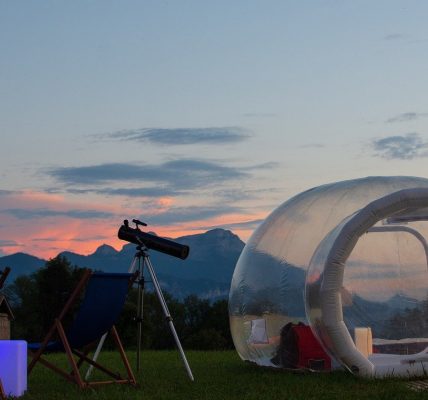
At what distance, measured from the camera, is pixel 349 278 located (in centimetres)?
1084

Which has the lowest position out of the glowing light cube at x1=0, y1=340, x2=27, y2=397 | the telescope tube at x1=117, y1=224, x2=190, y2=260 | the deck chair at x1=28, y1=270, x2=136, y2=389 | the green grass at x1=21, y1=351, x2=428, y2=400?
the green grass at x1=21, y1=351, x2=428, y2=400

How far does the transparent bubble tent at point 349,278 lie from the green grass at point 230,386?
443 mm

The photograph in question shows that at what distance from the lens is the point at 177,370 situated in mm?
11977

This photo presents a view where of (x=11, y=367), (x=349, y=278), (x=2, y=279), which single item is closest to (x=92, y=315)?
(x=11, y=367)

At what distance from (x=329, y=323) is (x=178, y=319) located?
168ft

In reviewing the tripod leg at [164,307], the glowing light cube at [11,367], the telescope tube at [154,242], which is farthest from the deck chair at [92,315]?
the telescope tube at [154,242]

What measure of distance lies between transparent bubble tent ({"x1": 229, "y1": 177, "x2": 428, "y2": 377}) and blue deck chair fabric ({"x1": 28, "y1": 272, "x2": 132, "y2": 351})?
242 centimetres

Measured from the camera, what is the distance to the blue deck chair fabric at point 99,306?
930 centimetres

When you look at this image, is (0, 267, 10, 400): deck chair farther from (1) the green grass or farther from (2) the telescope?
(2) the telescope

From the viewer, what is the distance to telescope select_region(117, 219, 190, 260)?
10469 millimetres

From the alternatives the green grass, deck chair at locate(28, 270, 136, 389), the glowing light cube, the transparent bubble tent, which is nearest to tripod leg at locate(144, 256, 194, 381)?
the green grass

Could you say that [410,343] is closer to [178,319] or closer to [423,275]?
[423,275]

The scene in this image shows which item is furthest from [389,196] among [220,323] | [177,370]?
[220,323]

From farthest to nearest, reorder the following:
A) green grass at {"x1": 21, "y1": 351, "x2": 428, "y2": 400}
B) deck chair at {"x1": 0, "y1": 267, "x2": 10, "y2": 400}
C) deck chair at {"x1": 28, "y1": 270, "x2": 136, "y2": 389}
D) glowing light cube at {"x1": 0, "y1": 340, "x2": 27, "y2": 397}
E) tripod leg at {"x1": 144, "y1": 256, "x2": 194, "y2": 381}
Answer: tripod leg at {"x1": 144, "y1": 256, "x2": 194, "y2": 381} → deck chair at {"x1": 28, "y1": 270, "x2": 136, "y2": 389} → glowing light cube at {"x1": 0, "y1": 340, "x2": 27, "y2": 397} → green grass at {"x1": 21, "y1": 351, "x2": 428, "y2": 400} → deck chair at {"x1": 0, "y1": 267, "x2": 10, "y2": 400}
